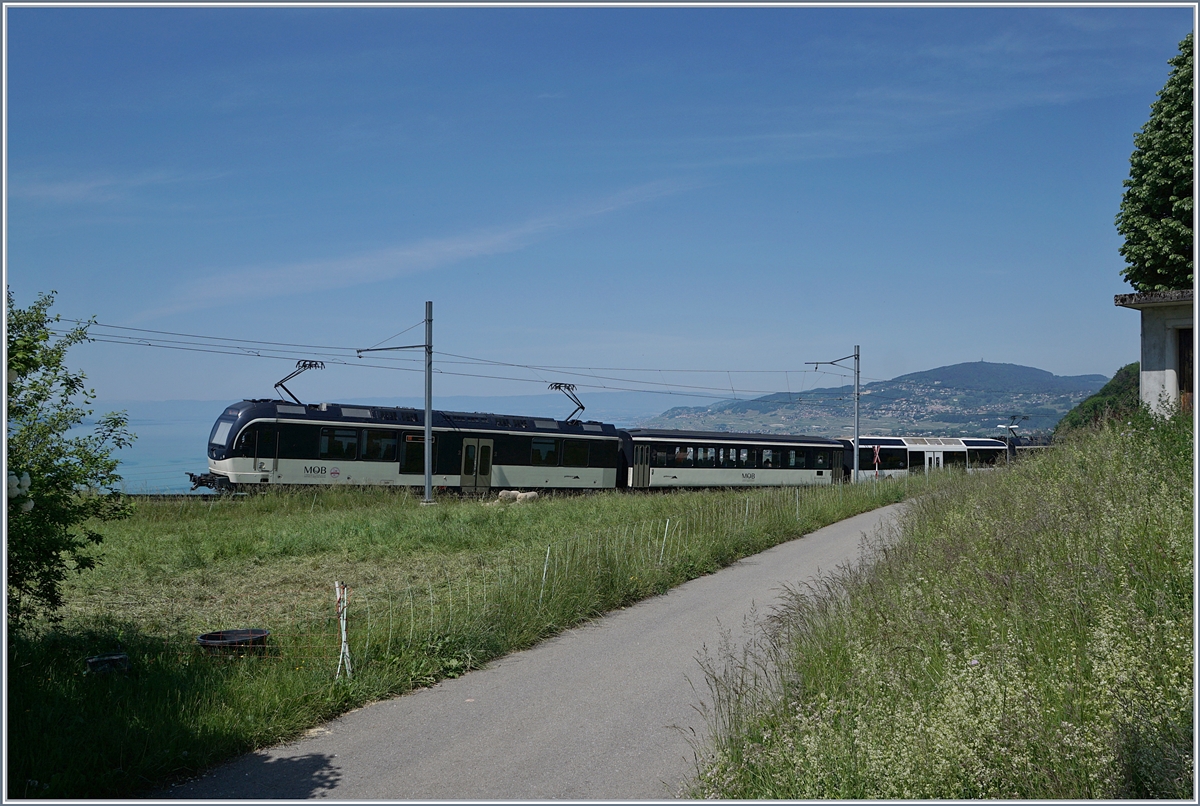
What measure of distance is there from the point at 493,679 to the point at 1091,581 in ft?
18.4

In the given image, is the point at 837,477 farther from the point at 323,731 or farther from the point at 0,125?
the point at 0,125

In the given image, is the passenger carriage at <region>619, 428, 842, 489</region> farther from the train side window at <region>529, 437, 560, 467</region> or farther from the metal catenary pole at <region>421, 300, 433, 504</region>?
the metal catenary pole at <region>421, 300, 433, 504</region>

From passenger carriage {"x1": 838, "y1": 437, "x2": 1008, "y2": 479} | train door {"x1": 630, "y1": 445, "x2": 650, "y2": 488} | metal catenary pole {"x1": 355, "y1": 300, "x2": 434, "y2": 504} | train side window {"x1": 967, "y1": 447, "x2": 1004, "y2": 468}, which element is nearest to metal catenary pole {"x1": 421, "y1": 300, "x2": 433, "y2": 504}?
metal catenary pole {"x1": 355, "y1": 300, "x2": 434, "y2": 504}

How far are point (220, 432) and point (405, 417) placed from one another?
599 centimetres

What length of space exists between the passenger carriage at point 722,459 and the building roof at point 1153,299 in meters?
19.6

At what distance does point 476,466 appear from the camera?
3247cm

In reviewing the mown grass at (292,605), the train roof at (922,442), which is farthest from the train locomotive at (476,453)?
the train roof at (922,442)

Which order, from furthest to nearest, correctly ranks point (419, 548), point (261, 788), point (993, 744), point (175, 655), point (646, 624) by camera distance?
point (419, 548) < point (646, 624) < point (175, 655) < point (261, 788) < point (993, 744)

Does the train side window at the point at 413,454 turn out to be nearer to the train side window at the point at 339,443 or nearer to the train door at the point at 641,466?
the train side window at the point at 339,443

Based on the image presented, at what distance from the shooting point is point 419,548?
736 inches

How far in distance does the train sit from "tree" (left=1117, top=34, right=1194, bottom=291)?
64.3 ft

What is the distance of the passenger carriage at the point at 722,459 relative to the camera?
122 feet

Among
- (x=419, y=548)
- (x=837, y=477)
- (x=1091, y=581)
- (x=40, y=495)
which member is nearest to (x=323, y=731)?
(x=40, y=495)

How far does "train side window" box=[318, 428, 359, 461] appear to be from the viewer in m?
28.7
